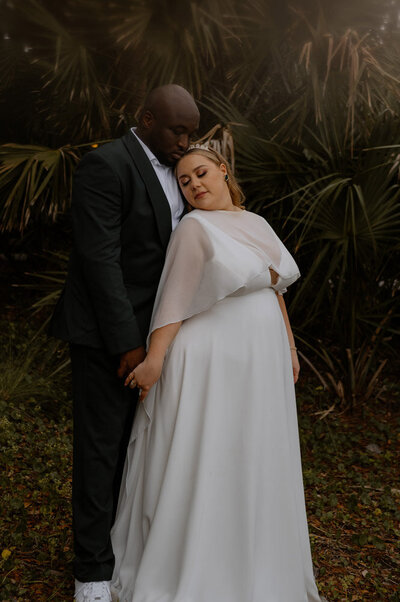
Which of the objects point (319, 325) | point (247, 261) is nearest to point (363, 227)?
point (319, 325)

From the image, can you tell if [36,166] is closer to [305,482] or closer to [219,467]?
[305,482]

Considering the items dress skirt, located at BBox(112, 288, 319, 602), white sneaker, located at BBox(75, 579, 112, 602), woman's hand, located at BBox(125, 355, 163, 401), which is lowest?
white sneaker, located at BBox(75, 579, 112, 602)

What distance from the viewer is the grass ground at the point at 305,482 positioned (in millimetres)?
3115

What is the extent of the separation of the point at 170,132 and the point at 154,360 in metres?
0.81

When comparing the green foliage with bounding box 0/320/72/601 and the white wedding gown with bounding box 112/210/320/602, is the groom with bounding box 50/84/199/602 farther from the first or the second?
the green foliage with bounding box 0/320/72/601

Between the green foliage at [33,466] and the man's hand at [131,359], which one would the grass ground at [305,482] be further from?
the man's hand at [131,359]

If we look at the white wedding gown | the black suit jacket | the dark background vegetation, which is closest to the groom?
the black suit jacket

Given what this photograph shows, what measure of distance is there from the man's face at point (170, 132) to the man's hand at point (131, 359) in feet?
2.31

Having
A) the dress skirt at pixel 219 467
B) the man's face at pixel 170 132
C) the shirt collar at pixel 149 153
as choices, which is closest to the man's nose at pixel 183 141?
the man's face at pixel 170 132

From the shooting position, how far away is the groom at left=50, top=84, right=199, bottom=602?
2.36m

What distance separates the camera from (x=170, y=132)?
A: 242cm

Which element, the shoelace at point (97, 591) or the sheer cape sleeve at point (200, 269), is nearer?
the sheer cape sleeve at point (200, 269)

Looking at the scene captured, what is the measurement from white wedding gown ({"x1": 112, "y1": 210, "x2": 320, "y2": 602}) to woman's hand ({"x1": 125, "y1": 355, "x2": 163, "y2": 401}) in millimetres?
92

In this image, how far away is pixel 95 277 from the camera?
2.36 m
